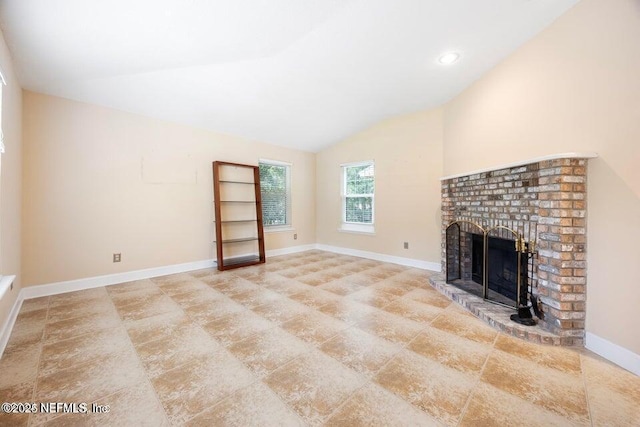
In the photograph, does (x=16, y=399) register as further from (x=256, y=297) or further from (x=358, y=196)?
(x=358, y=196)

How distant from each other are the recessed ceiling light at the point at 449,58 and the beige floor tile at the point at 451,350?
2.80 meters

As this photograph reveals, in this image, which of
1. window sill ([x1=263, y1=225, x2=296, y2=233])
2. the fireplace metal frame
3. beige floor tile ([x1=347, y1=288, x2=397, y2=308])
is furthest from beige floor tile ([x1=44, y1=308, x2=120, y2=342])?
the fireplace metal frame

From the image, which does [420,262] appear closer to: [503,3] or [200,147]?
[503,3]

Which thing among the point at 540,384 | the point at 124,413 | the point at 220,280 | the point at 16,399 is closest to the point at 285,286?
the point at 220,280

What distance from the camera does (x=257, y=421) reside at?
1249mm

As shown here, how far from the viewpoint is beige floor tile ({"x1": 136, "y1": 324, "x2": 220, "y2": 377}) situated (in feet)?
5.58

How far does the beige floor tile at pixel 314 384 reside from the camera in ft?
4.35

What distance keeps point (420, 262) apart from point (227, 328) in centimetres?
317

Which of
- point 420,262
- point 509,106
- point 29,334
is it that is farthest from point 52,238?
point 509,106

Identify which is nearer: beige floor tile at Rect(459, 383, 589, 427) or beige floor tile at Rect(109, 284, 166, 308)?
beige floor tile at Rect(459, 383, 589, 427)

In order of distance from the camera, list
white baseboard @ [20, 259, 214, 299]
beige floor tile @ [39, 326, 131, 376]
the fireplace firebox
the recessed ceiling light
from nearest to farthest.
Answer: beige floor tile @ [39, 326, 131, 376] → the fireplace firebox → the recessed ceiling light → white baseboard @ [20, 259, 214, 299]

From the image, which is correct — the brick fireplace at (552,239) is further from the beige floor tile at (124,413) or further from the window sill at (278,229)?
the window sill at (278,229)

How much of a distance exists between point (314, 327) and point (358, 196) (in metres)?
3.44

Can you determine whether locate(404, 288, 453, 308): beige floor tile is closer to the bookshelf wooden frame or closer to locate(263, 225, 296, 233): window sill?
the bookshelf wooden frame
